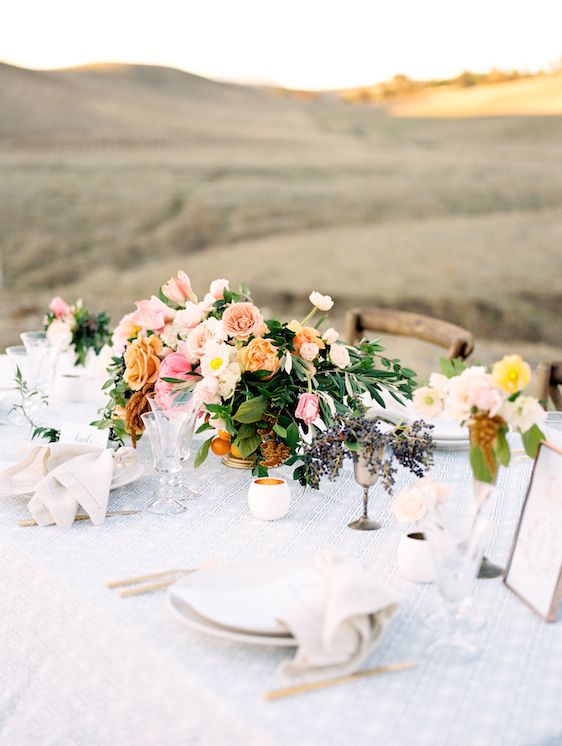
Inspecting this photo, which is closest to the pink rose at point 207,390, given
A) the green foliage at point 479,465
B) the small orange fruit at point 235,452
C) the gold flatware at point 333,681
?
the small orange fruit at point 235,452

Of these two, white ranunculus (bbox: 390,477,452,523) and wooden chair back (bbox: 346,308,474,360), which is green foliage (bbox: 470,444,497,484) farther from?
wooden chair back (bbox: 346,308,474,360)

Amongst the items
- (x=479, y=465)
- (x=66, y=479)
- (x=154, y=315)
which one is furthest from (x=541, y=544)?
(x=154, y=315)

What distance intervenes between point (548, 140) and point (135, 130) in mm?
3174

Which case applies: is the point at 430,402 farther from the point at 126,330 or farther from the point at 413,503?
the point at 126,330

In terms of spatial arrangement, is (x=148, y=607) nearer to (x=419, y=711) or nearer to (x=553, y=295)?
(x=419, y=711)

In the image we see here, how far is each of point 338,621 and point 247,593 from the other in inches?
5.4

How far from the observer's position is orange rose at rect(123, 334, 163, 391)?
4.59ft

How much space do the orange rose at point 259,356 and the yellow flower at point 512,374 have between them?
1.46 ft

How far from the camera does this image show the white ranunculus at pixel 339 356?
138cm

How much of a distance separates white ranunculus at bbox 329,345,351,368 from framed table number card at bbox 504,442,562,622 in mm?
459

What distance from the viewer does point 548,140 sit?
21.2 ft

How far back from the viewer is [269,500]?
1175 mm

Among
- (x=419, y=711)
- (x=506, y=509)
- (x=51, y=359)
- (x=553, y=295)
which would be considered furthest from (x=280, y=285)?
(x=419, y=711)

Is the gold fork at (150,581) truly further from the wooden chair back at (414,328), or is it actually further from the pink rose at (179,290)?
the wooden chair back at (414,328)
